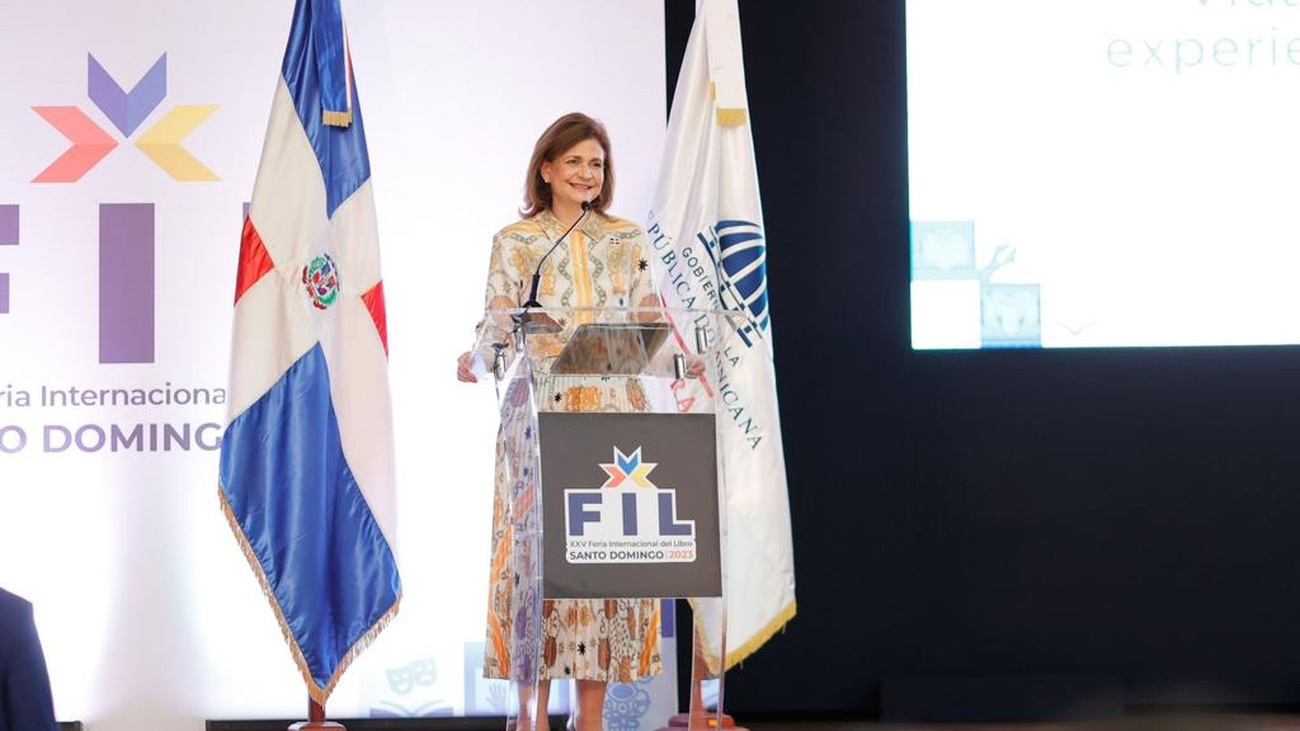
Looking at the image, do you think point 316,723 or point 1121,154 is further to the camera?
point 1121,154

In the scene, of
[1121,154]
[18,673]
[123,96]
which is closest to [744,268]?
[1121,154]

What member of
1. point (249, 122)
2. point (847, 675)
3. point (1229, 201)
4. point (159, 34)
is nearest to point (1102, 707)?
point (847, 675)

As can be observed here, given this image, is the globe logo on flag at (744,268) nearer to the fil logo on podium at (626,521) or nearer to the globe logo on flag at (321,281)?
the globe logo on flag at (321,281)

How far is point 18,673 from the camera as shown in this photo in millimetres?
1783

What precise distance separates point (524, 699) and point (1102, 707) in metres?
2.59

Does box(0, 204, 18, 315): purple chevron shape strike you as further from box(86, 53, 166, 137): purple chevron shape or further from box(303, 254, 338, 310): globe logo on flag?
box(303, 254, 338, 310): globe logo on flag

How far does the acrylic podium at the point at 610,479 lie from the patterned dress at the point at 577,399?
0.51 meters

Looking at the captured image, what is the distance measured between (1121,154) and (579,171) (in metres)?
1.96

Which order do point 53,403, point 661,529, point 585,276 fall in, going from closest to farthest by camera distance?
point 661,529 < point 585,276 < point 53,403

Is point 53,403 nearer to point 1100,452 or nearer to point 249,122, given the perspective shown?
point 249,122

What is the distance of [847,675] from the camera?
5.30 meters

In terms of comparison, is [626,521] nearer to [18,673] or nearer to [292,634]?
[18,673]

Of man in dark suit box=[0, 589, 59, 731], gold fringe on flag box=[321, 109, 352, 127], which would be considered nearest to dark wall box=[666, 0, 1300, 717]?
gold fringe on flag box=[321, 109, 352, 127]

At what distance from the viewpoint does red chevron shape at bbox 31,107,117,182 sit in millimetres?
5102
